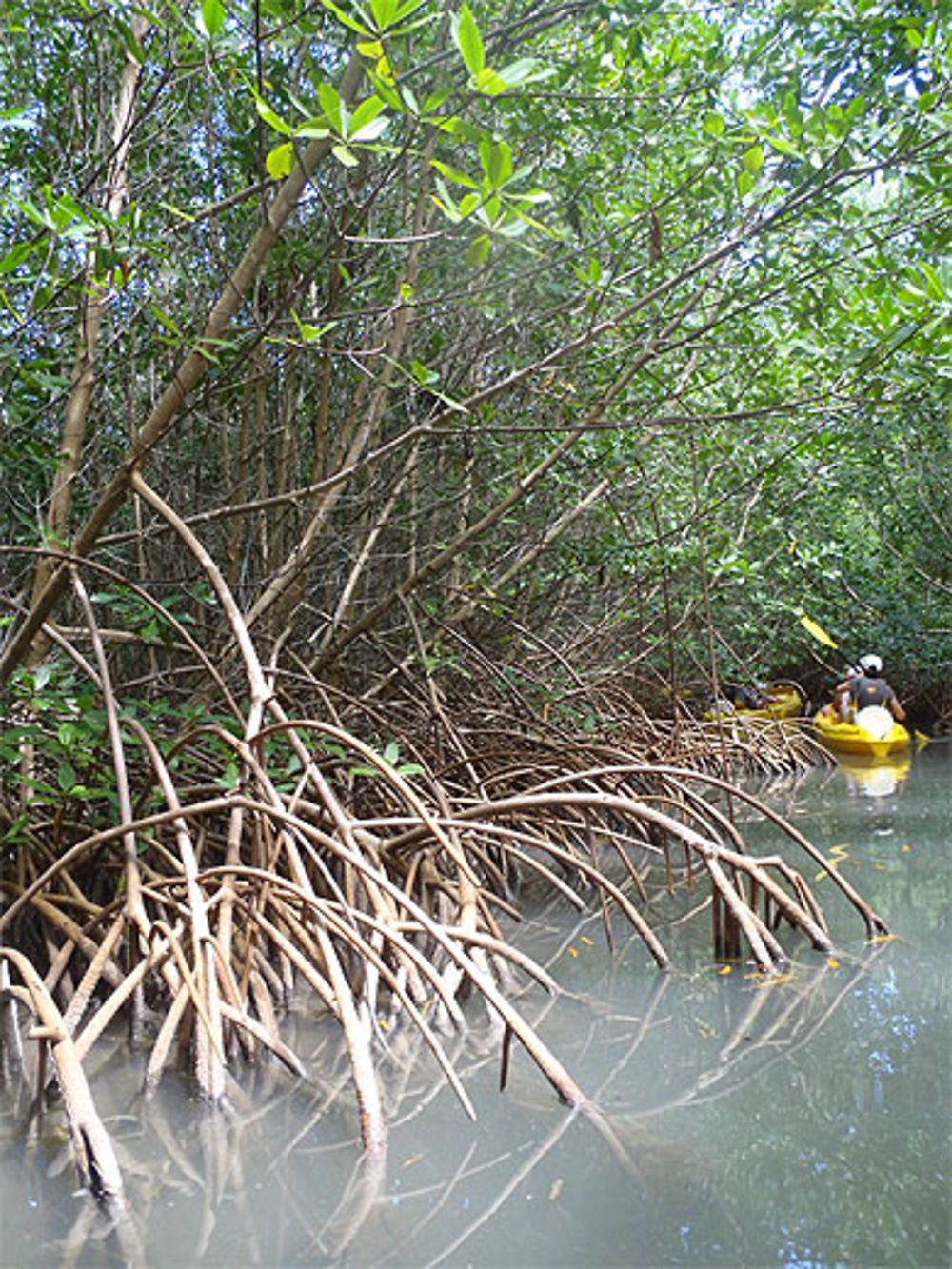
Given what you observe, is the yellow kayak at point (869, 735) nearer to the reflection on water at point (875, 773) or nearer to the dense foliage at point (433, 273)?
the reflection on water at point (875, 773)

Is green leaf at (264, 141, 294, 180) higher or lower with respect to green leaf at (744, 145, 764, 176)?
higher

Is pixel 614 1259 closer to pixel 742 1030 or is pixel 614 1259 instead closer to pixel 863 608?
pixel 742 1030

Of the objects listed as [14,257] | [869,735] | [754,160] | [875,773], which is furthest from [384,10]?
[869,735]

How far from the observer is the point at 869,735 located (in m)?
11.2

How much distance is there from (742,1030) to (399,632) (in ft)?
10.4

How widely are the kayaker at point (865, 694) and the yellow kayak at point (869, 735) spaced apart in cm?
13

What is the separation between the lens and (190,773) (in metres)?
4.13

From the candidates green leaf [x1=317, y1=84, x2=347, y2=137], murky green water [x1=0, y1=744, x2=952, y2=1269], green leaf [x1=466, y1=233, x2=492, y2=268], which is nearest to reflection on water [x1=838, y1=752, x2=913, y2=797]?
murky green water [x1=0, y1=744, x2=952, y2=1269]

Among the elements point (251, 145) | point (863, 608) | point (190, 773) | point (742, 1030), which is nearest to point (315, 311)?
point (251, 145)

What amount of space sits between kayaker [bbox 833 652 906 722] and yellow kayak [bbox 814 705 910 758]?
13 centimetres

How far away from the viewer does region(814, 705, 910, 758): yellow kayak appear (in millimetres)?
11203

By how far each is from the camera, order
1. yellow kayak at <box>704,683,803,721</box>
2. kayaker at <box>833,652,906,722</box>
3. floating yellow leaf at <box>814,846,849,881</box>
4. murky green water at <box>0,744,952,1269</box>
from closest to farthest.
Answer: murky green water at <box>0,744,952,1269</box> < floating yellow leaf at <box>814,846,849,881</box> < yellow kayak at <box>704,683,803,721</box> < kayaker at <box>833,652,906,722</box>

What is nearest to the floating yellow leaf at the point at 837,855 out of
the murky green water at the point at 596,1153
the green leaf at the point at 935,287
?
the murky green water at the point at 596,1153

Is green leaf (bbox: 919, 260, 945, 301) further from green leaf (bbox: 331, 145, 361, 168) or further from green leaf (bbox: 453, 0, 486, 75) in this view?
green leaf (bbox: 331, 145, 361, 168)
